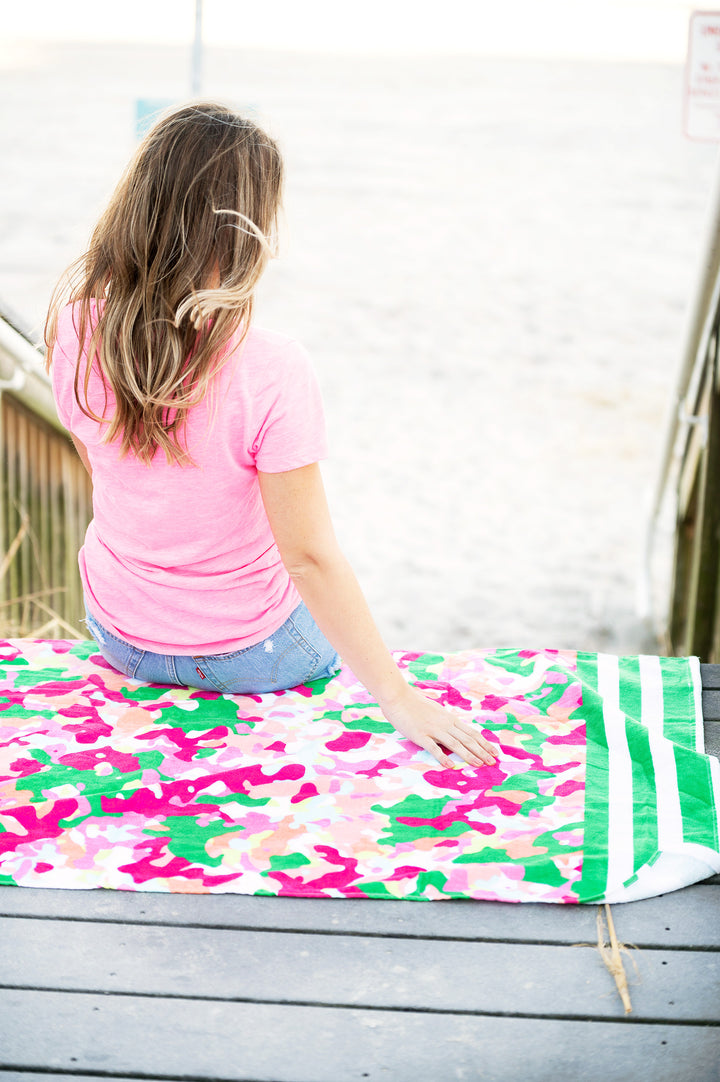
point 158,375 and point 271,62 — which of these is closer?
point 158,375

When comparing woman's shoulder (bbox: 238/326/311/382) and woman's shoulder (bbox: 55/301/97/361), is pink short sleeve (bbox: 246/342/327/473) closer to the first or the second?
woman's shoulder (bbox: 238/326/311/382)

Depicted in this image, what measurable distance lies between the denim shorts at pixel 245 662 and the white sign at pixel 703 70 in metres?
1.88

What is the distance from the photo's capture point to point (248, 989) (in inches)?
42.8

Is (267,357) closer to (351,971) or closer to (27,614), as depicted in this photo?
(351,971)

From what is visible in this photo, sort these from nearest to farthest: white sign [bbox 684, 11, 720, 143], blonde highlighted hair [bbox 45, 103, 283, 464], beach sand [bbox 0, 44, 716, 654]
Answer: blonde highlighted hair [bbox 45, 103, 283, 464] < white sign [bbox 684, 11, 720, 143] < beach sand [bbox 0, 44, 716, 654]

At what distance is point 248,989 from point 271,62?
9.53 meters

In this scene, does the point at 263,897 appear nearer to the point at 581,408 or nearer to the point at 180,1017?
the point at 180,1017

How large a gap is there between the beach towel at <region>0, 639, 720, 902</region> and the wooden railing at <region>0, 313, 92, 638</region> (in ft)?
2.89

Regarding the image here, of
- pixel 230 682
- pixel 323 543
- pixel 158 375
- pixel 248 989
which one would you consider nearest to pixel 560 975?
pixel 248 989

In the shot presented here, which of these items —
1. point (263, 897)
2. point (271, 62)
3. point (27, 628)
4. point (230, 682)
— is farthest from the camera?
point (271, 62)

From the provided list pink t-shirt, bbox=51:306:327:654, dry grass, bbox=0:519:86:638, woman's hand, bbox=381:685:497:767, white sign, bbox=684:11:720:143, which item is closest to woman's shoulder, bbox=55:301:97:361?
pink t-shirt, bbox=51:306:327:654

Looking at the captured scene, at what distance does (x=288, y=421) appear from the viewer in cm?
140

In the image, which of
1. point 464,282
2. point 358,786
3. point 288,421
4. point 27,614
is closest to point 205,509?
point 288,421

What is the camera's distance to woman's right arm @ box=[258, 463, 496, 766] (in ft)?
4.68
